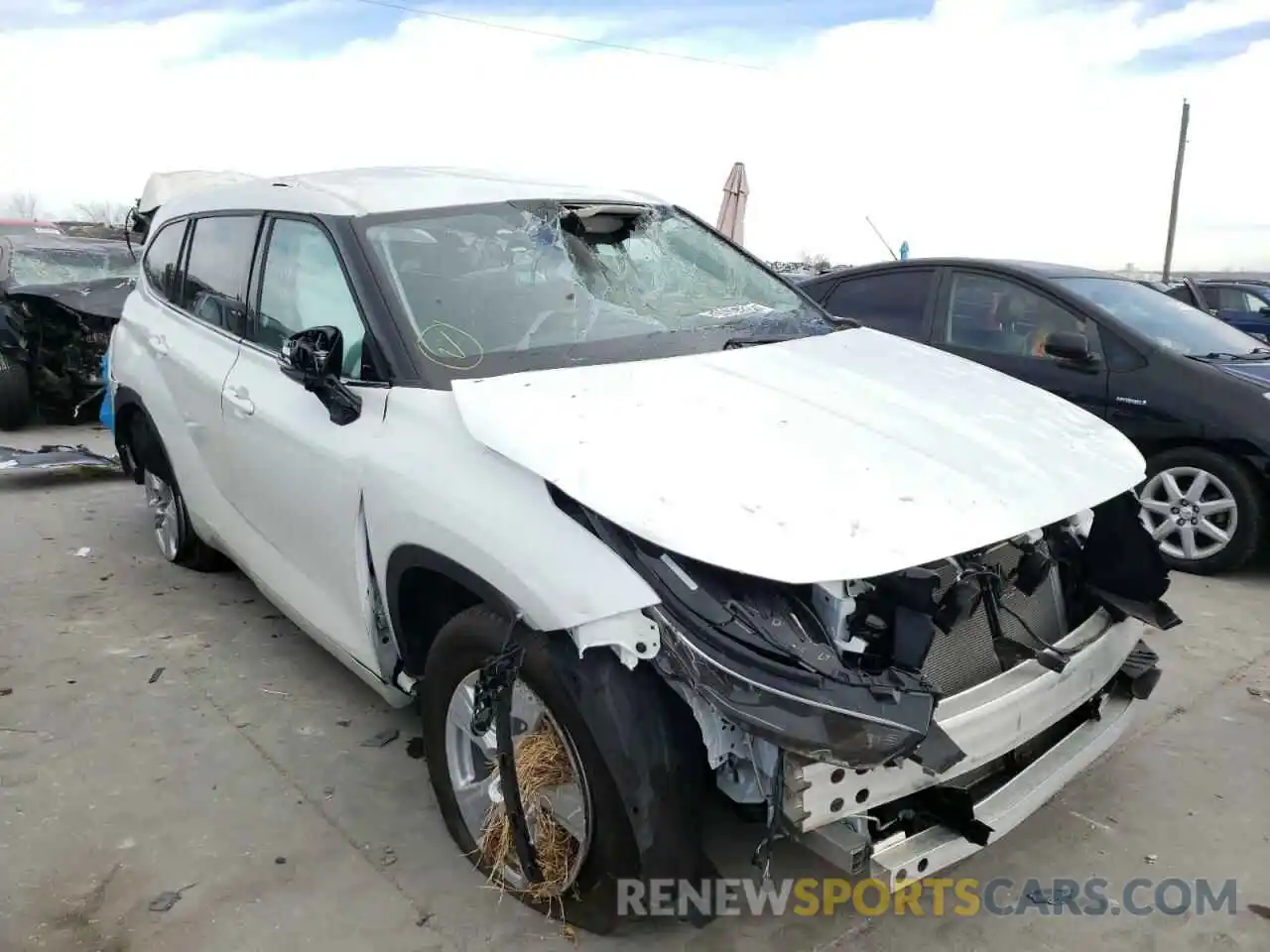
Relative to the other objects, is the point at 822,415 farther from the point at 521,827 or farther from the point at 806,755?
the point at 521,827

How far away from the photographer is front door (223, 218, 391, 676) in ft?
9.35

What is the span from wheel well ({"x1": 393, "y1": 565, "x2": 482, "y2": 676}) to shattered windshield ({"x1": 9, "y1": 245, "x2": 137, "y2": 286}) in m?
8.06

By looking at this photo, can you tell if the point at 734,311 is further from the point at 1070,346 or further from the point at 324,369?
the point at 1070,346

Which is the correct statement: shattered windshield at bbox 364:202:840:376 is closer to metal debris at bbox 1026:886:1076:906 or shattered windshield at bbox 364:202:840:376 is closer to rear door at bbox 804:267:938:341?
metal debris at bbox 1026:886:1076:906

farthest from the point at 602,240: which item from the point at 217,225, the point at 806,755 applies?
the point at 806,755

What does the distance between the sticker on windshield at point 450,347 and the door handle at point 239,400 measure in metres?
1.00

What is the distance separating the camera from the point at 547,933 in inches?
95.7

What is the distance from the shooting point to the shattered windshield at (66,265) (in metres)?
9.02

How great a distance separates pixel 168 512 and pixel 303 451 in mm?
2447

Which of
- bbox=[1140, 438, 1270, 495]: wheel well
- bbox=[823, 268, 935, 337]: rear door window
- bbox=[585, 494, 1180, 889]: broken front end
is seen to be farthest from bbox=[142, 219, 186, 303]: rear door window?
bbox=[1140, 438, 1270, 495]: wheel well

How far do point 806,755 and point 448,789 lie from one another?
120cm

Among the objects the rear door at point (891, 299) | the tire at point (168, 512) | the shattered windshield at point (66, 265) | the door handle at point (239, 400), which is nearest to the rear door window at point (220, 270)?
the door handle at point (239, 400)

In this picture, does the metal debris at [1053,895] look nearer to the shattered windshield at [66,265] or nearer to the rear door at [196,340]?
the rear door at [196,340]

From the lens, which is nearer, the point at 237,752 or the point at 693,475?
the point at 693,475
